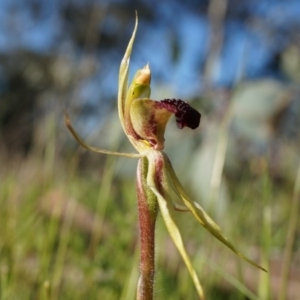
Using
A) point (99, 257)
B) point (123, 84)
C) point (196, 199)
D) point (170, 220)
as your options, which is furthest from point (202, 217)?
point (196, 199)

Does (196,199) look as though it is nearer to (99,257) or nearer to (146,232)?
(99,257)

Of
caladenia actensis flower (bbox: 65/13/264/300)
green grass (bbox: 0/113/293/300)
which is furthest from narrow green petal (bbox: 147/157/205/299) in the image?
green grass (bbox: 0/113/293/300)

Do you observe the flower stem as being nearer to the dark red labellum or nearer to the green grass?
the dark red labellum

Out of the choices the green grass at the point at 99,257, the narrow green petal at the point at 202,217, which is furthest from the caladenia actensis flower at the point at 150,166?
the green grass at the point at 99,257

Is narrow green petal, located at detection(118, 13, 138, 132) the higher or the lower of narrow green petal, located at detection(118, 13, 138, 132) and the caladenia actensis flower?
the higher

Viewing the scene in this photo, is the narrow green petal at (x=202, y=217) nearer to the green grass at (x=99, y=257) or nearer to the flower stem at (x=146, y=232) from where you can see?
the flower stem at (x=146, y=232)

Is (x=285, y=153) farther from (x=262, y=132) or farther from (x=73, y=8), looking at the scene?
(x=73, y=8)

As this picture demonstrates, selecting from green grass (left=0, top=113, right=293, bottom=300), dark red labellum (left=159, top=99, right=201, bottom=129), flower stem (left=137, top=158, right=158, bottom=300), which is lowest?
green grass (left=0, top=113, right=293, bottom=300)
